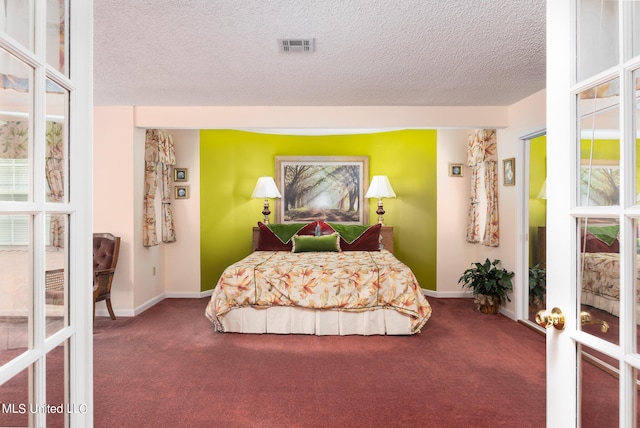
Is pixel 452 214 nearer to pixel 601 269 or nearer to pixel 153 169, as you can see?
pixel 153 169

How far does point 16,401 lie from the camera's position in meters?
0.80

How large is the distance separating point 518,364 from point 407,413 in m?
1.30

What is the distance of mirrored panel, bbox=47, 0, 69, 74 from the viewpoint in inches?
34.8

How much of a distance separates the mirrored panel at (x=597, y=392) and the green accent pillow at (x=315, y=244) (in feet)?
14.4

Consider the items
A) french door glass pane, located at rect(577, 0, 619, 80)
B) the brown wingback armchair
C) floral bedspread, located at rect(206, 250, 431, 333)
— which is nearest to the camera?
french door glass pane, located at rect(577, 0, 619, 80)

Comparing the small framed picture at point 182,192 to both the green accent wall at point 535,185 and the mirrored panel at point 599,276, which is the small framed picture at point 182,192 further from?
the mirrored panel at point 599,276

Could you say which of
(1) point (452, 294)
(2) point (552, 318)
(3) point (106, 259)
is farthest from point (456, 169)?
(2) point (552, 318)

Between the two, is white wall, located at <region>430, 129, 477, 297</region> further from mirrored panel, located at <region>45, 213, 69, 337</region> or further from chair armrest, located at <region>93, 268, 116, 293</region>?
mirrored panel, located at <region>45, 213, 69, 337</region>

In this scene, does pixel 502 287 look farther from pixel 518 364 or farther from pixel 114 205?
pixel 114 205

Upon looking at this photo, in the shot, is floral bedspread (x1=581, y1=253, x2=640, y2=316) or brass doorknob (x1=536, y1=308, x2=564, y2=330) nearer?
floral bedspread (x1=581, y1=253, x2=640, y2=316)

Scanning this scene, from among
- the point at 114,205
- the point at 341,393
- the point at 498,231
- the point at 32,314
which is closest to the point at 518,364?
Result: the point at 341,393

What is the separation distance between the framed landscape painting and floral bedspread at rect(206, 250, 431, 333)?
7.35 feet

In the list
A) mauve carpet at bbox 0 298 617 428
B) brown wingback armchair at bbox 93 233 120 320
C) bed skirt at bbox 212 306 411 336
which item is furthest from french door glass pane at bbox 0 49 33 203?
brown wingback armchair at bbox 93 233 120 320

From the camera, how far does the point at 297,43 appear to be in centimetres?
270
